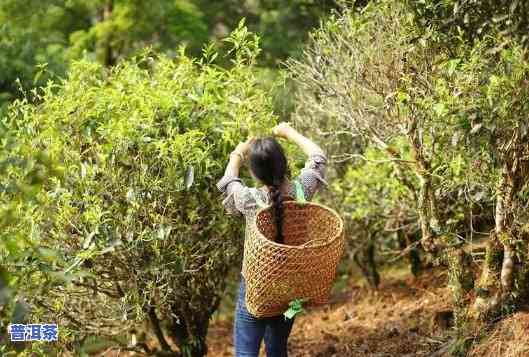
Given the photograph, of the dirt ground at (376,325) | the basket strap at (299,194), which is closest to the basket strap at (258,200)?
the basket strap at (299,194)

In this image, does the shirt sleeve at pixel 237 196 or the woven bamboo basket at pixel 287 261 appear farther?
the shirt sleeve at pixel 237 196

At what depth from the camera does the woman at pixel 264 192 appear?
12.8ft

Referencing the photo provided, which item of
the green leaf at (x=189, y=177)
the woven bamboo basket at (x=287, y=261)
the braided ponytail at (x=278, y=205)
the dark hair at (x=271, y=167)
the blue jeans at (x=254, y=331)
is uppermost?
the green leaf at (x=189, y=177)

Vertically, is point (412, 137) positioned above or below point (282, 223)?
above

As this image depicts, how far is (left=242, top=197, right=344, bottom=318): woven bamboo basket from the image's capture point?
370cm

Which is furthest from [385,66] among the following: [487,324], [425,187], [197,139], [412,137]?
[487,324]

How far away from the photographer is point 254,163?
153 inches

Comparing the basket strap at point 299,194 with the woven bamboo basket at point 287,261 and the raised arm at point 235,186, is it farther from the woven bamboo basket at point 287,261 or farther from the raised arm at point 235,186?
the raised arm at point 235,186

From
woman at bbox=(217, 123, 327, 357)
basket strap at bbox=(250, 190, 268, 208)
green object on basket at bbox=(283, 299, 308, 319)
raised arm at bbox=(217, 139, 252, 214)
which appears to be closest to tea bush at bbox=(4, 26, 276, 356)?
raised arm at bbox=(217, 139, 252, 214)

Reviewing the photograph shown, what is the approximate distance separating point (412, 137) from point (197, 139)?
4.06 feet

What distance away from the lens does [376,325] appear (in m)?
6.96

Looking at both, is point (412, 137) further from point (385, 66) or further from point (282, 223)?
point (282, 223)

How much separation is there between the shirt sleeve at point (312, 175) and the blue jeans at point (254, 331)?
54 centimetres

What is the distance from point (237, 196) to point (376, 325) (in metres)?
3.33
